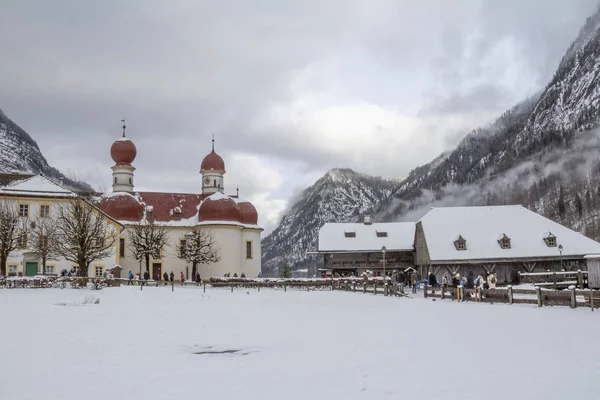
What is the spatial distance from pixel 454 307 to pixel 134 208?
168ft

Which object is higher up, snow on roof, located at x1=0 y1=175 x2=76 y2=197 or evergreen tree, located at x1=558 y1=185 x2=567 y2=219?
evergreen tree, located at x1=558 y1=185 x2=567 y2=219

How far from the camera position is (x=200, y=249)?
219 feet

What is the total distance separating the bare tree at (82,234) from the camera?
45750 millimetres

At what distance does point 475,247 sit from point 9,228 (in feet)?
137

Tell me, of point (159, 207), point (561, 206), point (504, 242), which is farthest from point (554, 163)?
point (159, 207)

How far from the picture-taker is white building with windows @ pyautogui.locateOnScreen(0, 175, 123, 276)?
173ft

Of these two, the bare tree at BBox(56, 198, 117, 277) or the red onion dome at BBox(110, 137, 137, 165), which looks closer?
the bare tree at BBox(56, 198, 117, 277)

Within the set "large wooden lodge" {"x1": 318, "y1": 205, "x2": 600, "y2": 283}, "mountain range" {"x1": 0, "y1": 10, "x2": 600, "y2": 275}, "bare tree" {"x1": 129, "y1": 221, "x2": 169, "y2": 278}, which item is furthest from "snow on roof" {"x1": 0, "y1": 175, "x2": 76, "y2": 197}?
"mountain range" {"x1": 0, "y1": 10, "x2": 600, "y2": 275}

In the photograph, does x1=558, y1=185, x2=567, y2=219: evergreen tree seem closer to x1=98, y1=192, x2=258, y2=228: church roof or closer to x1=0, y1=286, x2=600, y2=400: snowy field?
x1=98, y1=192, x2=258, y2=228: church roof

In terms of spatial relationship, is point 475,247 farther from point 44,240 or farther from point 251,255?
point 44,240

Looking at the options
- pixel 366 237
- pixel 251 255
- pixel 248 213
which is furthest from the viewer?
pixel 248 213

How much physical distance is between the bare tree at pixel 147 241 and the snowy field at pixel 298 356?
4229 cm

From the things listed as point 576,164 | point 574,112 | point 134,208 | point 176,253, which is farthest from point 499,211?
point 574,112

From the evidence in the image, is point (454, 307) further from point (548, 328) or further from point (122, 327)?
point (122, 327)
